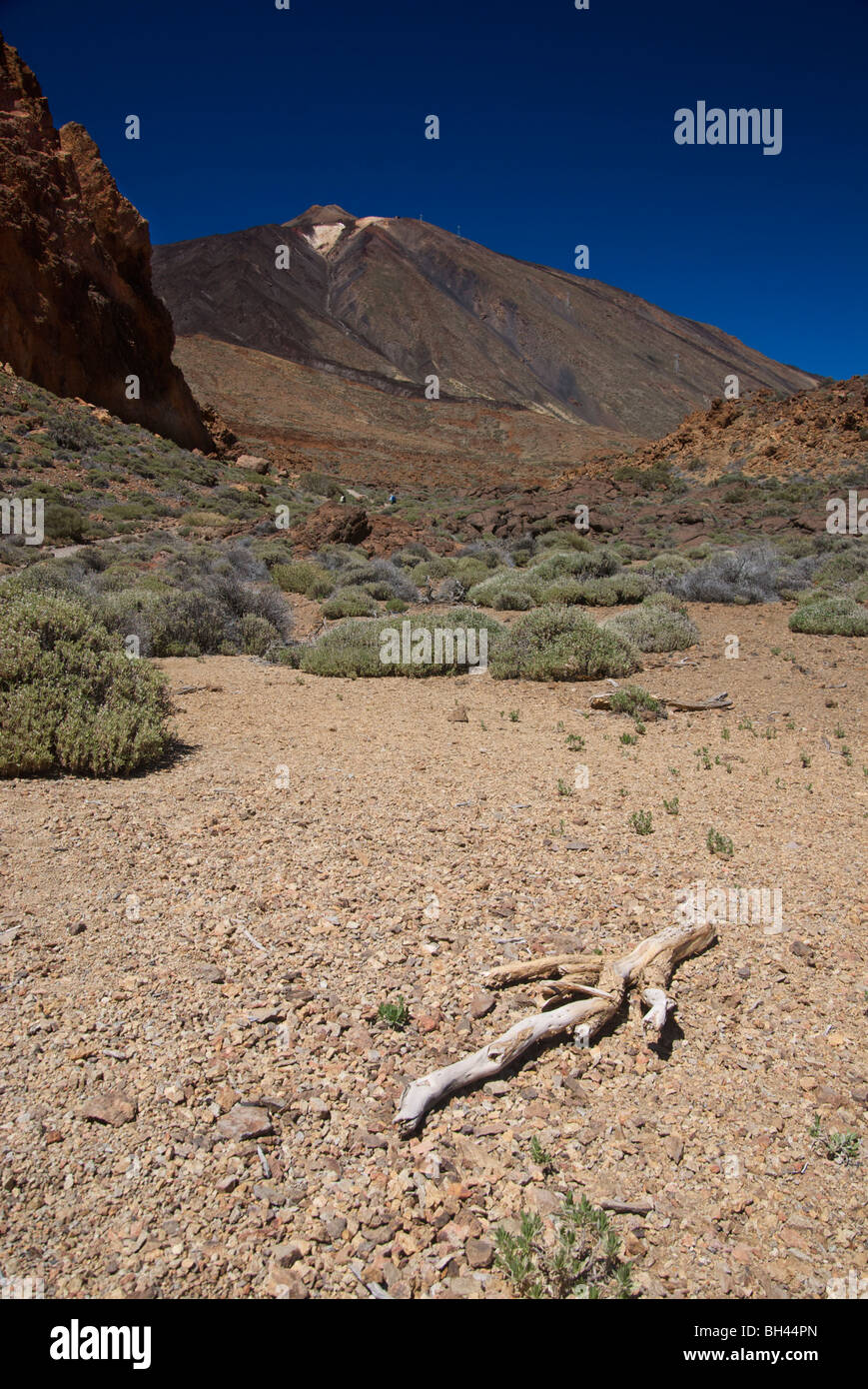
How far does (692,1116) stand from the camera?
2361 mm

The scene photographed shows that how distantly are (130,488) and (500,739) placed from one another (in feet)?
70.0

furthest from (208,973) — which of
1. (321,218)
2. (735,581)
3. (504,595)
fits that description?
(321,218)

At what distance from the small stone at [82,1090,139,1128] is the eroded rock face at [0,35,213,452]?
102 ft

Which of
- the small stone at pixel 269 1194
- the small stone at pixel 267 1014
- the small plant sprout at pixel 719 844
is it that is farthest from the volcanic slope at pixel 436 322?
the small stone at pixel 269 1194

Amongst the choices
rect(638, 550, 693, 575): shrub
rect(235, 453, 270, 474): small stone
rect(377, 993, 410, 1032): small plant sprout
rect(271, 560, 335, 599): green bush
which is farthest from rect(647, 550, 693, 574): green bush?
rect(235, 453, 270, 474): small stone

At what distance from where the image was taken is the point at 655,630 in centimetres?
983

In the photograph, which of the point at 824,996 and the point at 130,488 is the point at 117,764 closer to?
the point at 824,996

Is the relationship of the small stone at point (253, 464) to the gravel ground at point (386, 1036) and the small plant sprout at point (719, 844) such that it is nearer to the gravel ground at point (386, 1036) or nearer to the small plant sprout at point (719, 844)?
the gravel ground at point (386, 1036)

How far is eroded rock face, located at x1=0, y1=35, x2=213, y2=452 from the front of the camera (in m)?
26.2

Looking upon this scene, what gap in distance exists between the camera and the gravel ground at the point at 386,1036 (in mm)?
1907

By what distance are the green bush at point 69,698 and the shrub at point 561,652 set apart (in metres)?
4.22

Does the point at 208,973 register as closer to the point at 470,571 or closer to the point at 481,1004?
the point at 481,1004

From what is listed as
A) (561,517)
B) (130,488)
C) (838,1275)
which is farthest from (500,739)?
(130,488)

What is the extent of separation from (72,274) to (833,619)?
29.7m
